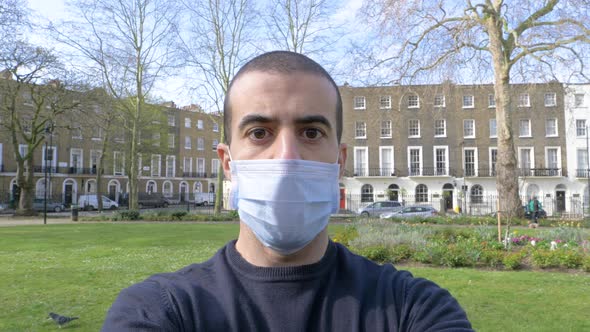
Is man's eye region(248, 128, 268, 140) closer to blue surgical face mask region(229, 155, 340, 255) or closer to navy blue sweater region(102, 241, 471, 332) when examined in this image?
blue surgical face mask region(229, 155, 340, 255)

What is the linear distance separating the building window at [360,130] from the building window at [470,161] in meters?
11.2

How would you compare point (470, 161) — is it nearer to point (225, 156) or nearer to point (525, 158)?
point (525, 158)

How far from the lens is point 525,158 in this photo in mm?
46656

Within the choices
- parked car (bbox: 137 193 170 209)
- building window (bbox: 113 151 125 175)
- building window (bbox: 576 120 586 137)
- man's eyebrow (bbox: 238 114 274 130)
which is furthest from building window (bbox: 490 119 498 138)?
man's eyebrow (bbox: 238 114 274 130)

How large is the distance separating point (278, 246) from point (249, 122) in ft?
1.67

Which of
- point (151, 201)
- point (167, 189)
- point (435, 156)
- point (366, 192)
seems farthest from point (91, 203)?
point (435, 156)

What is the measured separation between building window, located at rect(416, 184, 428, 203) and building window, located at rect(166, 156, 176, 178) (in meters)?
35.3

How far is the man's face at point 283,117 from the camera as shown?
168cm

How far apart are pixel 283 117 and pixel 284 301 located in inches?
27.3

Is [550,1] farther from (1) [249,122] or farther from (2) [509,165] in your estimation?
(1) [249,122]

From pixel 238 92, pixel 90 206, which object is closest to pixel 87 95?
pixel 90 206

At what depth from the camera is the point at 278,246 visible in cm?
170

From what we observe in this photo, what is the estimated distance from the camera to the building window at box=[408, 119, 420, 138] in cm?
4756

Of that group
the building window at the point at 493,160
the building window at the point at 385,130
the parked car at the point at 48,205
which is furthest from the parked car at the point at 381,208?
the parked car at the point at 48,205
